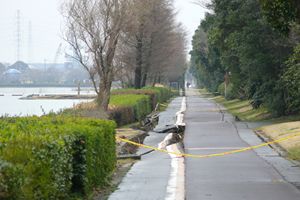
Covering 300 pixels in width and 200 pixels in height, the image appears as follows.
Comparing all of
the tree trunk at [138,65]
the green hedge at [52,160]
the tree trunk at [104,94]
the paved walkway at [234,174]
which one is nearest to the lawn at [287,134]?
the paved walkway at [234,174]

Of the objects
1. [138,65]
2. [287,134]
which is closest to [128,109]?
[287,134]

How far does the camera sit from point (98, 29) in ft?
113

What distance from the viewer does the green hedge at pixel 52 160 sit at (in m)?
7.55

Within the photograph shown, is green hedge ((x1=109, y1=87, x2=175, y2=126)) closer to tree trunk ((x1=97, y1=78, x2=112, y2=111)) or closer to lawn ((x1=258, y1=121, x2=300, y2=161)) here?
tree trunk ((x1=97, y1=78, x2=112, y2=111))

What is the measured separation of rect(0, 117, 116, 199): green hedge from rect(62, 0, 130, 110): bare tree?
65.5 ft

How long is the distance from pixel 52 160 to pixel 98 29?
84.5 ft

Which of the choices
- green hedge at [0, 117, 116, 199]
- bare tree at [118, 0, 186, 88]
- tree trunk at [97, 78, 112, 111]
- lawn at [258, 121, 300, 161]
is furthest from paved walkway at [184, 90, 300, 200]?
bare tree at [118, 0, 186, 88]

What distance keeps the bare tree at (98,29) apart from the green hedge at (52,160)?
20.0 metres

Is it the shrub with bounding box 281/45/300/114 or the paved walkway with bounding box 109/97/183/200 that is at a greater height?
the shrub with bounding box 281/45/300/114

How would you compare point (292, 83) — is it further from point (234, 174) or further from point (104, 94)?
point (234, 174)

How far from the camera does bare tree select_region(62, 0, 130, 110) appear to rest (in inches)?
1338

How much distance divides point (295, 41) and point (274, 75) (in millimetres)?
8782

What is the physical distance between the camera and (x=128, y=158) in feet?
67.4

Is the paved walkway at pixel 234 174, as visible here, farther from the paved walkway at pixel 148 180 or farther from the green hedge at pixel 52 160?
the green hedge at pixel 52 160
